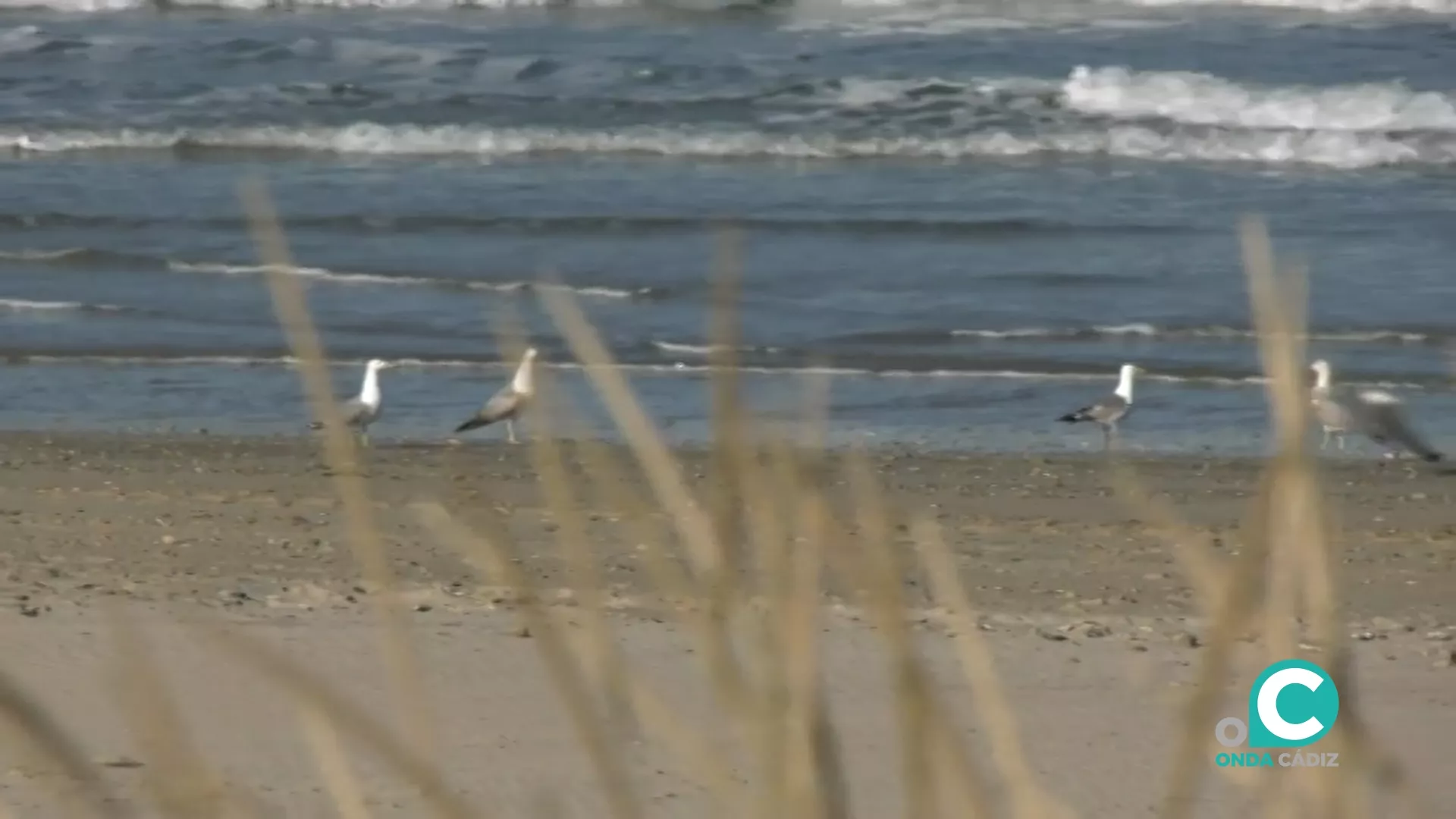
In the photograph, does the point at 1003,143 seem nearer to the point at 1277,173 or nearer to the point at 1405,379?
the point at 1277,173

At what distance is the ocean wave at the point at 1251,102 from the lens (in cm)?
1944

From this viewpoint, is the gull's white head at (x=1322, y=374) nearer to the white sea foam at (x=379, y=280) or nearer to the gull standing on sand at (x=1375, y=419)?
the gull standing on sand at (x=1375, y=419)

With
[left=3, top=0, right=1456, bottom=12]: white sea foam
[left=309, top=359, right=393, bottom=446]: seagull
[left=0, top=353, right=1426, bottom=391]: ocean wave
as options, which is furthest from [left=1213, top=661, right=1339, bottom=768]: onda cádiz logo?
[left=3, top=0, right=1456, bottom=12]: white sea foam

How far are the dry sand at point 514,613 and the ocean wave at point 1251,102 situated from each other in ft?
35.9

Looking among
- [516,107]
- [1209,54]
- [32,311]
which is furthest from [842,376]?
[1209,54]

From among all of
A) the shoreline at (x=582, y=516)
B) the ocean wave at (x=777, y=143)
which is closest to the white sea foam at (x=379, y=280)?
the shoreline at (x=582, y=516)

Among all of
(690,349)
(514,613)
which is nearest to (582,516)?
(514,613)

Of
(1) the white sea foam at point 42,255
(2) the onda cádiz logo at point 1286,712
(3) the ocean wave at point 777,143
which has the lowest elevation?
(2) the onda cádiz logo at point 1286,712

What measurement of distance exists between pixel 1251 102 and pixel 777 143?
4.33 metres

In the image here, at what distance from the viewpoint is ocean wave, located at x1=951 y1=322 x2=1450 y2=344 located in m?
11.5

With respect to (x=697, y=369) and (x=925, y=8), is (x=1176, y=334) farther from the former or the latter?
(x=925, y=8)

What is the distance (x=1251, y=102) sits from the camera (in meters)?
20.3

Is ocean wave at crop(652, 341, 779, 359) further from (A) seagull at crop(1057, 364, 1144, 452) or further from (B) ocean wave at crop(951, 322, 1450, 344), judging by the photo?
(A) seagull at crop(1057, 364, 1144, 452)

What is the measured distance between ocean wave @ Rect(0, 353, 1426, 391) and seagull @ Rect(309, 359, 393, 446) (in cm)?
92
